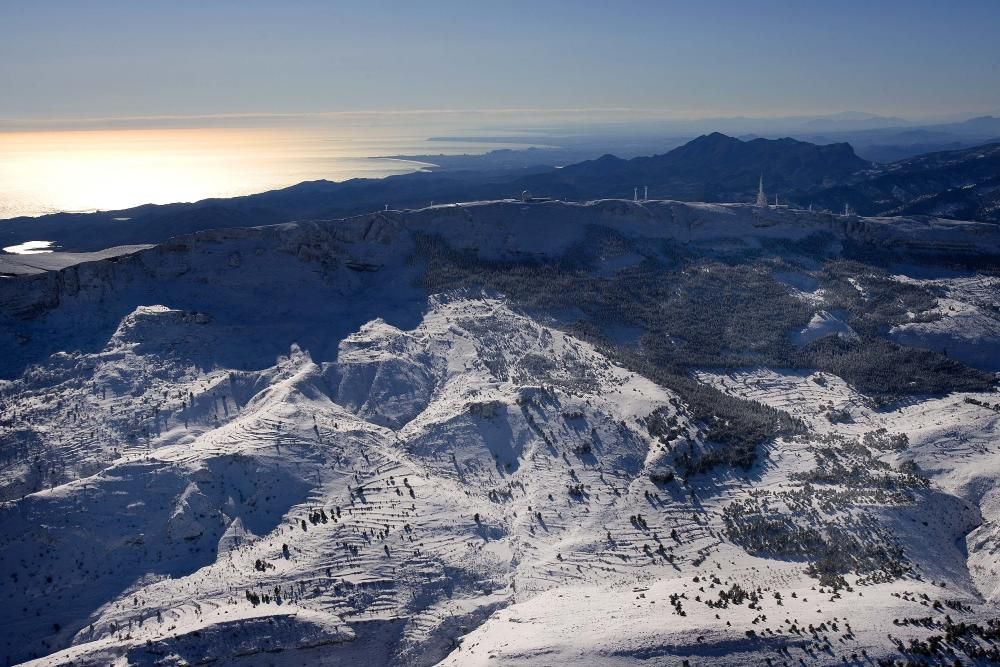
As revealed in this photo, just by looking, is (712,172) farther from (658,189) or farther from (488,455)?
(488,455)

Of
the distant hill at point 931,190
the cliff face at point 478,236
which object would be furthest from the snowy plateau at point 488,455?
the distant hill at point 931,190

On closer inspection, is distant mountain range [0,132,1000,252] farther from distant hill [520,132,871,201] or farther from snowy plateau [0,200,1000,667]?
snowy plateau [0,200,1000,667]

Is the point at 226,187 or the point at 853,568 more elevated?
the point at 226,187

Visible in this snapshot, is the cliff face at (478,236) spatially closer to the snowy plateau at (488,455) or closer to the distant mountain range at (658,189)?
the snowy plateau at (488,455)

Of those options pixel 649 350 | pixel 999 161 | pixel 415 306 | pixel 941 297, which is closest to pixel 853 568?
pixel 649 350

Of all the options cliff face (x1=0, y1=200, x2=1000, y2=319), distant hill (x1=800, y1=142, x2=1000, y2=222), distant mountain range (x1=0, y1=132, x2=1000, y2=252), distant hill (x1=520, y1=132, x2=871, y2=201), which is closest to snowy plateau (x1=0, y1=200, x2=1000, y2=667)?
cliff face (x1=0, y1=200, x2=1000, y2=319)

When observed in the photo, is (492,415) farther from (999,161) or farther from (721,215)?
(999,161)

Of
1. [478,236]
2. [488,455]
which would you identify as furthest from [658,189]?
[488,455]
